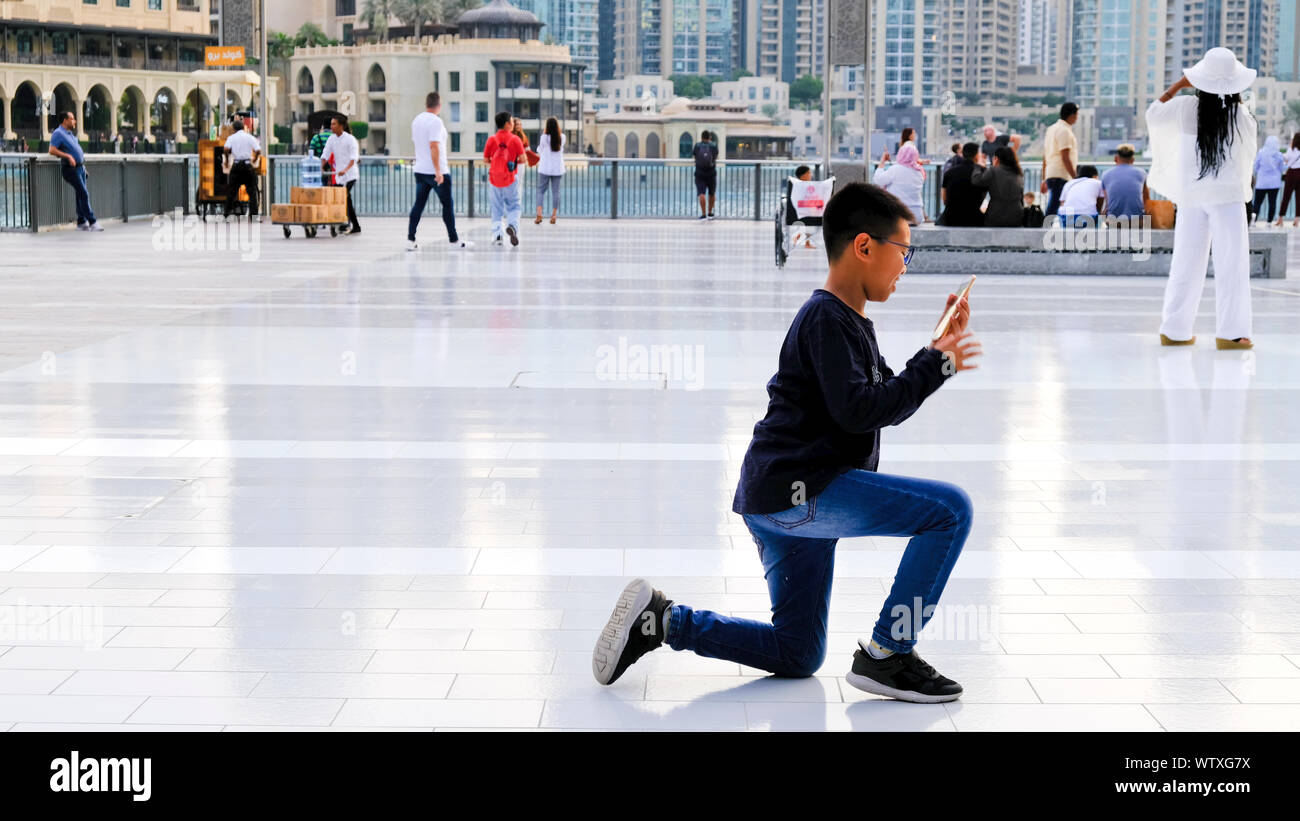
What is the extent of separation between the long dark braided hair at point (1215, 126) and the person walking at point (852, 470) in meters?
6.57

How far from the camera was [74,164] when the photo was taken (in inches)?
807

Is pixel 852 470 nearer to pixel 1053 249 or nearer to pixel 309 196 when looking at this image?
pixel 1053 249

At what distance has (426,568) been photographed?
487 cm

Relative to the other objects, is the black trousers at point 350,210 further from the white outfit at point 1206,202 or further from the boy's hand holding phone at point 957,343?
the boy's hand holding phone at point 957,343

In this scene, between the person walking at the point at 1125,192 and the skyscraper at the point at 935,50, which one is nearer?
the person walking at the point at 1125,192

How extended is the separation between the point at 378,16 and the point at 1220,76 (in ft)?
456

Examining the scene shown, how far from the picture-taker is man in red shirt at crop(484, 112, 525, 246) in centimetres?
1862

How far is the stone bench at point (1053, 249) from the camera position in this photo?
15.9 metres

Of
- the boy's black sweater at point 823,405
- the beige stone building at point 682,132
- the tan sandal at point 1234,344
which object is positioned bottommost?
the tan sandal at point 1234,344

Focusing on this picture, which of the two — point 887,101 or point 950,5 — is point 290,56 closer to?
point 887,101

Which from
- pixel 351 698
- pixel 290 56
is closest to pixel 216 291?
pixel 351 698

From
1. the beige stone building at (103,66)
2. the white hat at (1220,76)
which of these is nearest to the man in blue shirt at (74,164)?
the white hat at (1220,76)

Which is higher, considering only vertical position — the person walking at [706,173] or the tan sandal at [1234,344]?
the person walking at [706,173]

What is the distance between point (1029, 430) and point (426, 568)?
343 centimetres
